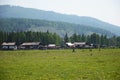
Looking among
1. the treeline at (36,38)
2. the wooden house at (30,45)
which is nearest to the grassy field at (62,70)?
the wooden house at (30,45)

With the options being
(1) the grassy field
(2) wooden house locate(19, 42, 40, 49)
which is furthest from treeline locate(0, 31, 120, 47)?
(1) the grassy field

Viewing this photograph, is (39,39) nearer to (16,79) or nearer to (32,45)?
(32,45)

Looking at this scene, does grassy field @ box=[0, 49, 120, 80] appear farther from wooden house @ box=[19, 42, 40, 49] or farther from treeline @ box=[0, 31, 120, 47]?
treeline @ box=[0, 31, 120, 47]

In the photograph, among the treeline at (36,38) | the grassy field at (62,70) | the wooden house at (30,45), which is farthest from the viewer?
the treeline at (36,38)

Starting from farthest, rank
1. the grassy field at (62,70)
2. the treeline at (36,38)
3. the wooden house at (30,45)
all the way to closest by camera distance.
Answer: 1. the treeline at (36,38)
2. the wooden house at (30,45)
3. the grassy field at (62,70)

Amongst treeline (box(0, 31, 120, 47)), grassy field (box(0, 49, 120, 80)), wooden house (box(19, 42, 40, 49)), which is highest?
treeline (box(0, 31, 120, 47))

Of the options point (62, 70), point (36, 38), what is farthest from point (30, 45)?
point (62, 70)

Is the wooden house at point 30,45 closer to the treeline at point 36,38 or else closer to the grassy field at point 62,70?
the treeline at point 36,38

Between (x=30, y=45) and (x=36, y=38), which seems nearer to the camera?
(x=30, y=45)

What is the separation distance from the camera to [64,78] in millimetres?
22922

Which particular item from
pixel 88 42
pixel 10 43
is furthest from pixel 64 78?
pixel 88 42

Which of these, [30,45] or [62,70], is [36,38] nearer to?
[30,45]

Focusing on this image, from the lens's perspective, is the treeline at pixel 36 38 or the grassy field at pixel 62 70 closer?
the grassy field at pixel 62 70

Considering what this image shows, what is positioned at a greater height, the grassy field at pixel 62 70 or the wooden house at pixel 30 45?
the wooden house at pixel 30 45
